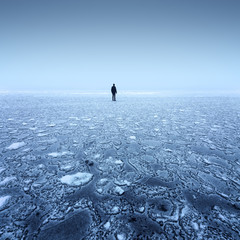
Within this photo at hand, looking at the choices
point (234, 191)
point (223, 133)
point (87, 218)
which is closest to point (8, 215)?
point (87, 218)

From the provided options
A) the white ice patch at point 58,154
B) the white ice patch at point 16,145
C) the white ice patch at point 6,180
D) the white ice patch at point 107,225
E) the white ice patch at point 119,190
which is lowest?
the white ice patch at point 107,225

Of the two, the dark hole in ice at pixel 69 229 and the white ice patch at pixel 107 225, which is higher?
the white ice patch at pixel 107 225

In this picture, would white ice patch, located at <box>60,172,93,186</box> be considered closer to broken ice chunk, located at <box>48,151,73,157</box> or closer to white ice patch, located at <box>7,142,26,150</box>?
broken ice chunk, located at <box>48,151,73,157</box>

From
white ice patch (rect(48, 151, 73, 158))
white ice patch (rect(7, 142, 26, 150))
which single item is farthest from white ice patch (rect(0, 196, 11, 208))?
white ice patch (rect(7, 142, 26, 150))

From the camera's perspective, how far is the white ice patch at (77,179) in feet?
7.30

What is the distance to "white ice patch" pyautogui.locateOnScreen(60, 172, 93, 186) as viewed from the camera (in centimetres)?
222

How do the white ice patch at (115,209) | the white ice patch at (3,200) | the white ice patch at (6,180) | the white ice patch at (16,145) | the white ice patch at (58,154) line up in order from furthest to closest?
the white ice patch at (16,145) → the white ice patch at (58,154) → the white ice patch at (6,180) → the white ice patch at (3,200) → the white ice patch at (115,209)

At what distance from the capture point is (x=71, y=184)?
2.19 meters

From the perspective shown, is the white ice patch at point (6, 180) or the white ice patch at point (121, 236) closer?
the white ice patch at point (121, 236)

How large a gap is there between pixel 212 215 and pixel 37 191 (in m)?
2.33

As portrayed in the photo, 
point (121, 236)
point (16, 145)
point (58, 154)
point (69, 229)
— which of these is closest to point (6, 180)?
point (58, 154)

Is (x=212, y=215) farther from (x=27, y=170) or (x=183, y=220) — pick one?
(x=27, y=170)

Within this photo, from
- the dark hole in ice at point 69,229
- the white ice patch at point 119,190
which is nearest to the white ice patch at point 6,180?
the dark hole in ice at point 69,229

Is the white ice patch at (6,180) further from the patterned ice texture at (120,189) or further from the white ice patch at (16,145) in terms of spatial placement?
the white ice patch at (16,145)
